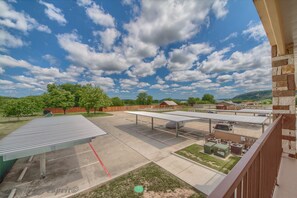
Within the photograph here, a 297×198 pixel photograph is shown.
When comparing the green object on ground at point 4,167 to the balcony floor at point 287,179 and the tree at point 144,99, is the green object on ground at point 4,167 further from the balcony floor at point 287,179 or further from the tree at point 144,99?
the tree at point 144,99

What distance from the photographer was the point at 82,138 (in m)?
7.41

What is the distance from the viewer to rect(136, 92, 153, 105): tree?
253 feet

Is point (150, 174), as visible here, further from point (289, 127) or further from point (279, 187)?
point (289, 127)

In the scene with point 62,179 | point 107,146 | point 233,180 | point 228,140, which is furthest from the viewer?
point 107,146

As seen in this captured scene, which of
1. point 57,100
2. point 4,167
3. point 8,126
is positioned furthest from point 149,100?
point 4,167

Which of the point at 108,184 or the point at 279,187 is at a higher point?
the point at 279,187

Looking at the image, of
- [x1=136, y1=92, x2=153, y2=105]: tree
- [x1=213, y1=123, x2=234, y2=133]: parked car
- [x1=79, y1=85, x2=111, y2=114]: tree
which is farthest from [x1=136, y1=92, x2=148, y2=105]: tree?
[x1=213, y1=123, x2=234, y2=133]: parked car

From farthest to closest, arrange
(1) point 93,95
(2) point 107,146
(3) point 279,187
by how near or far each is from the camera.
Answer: (1) point 93,95
(2) point 107,146
(3) point 279,187

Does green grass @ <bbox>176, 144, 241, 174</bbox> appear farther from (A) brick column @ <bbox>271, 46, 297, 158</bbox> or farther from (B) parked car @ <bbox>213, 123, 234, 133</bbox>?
(B) parked car @ <bbox>213, 123, 234, 133</bbox>

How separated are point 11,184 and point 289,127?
1311 centimetres

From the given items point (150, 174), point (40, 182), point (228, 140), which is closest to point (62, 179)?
point (40, 182)

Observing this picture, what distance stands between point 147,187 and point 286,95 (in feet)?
22.9

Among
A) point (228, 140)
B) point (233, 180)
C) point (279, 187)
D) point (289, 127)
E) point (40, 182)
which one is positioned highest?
point (233, 180)

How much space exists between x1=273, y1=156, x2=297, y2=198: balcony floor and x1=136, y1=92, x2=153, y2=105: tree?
72.7 m
